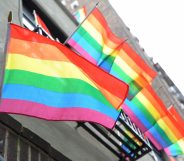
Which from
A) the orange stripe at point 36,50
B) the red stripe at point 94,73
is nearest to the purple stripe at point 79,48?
the red stripe at point 94,73

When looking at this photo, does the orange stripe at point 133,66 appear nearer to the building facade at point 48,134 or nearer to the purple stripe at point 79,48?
the purple stripe at point 79,48

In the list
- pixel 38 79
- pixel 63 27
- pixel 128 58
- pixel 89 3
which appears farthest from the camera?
pixel 89 3

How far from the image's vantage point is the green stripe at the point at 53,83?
509 cm

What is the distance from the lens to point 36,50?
19.1ft

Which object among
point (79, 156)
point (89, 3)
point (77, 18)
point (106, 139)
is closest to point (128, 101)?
point (106, 139)

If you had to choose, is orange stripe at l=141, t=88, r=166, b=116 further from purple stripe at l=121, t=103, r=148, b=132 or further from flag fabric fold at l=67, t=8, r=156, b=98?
purple stripe at l=121, t=103, r=148, b=132

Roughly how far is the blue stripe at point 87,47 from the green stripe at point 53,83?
3.51 m

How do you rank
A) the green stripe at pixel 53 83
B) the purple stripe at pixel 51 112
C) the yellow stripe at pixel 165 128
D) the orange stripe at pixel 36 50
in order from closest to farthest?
the purple stripe at pixel 51 112
the green stripe at pixel 53 83
the orange stripe at pixel 36 50
the yellow stripe at pixel 165 128

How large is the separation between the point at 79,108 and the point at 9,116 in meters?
0.86

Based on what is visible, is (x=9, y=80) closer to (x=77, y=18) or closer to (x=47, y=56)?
(x=47, y=56)

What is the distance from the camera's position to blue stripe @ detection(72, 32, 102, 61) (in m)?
9.55

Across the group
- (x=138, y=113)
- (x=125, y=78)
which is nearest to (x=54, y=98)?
(x=138, y=113)

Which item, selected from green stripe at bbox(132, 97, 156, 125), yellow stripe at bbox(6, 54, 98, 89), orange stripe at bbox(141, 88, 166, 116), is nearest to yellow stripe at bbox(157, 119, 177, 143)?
orange stripe at bbox(141, 88, 166, 116)

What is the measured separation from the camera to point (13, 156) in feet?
16.6
